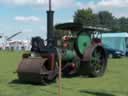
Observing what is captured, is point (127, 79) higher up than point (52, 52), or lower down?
lower down

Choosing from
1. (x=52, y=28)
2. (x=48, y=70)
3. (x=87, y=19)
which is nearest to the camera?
(x=48, y=70)

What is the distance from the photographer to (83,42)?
16.0 metres

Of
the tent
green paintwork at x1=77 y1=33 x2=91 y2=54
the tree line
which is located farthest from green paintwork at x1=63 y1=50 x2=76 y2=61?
the tree line

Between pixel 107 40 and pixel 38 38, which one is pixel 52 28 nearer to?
pixel 38 38

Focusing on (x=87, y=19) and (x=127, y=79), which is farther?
(x=87, y=19)

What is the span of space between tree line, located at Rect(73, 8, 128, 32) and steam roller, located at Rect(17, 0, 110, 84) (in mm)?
40103

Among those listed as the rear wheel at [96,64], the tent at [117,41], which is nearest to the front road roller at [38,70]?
the rear wheel at [96,64]

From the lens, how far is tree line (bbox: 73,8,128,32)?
8383cm

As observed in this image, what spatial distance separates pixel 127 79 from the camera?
49.2 feet

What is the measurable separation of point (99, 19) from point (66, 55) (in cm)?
9548

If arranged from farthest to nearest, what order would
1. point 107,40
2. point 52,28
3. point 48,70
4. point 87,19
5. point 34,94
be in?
1. point 87,19
2. point 107,40
3. point 52,28
4. point 48,70
5. point 34,94

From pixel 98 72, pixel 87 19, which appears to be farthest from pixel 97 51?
pixel 87 19

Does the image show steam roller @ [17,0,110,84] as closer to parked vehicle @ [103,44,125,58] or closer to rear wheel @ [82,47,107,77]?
rear wheel @ [82,47,107,77]

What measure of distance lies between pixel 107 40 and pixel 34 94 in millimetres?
32344
